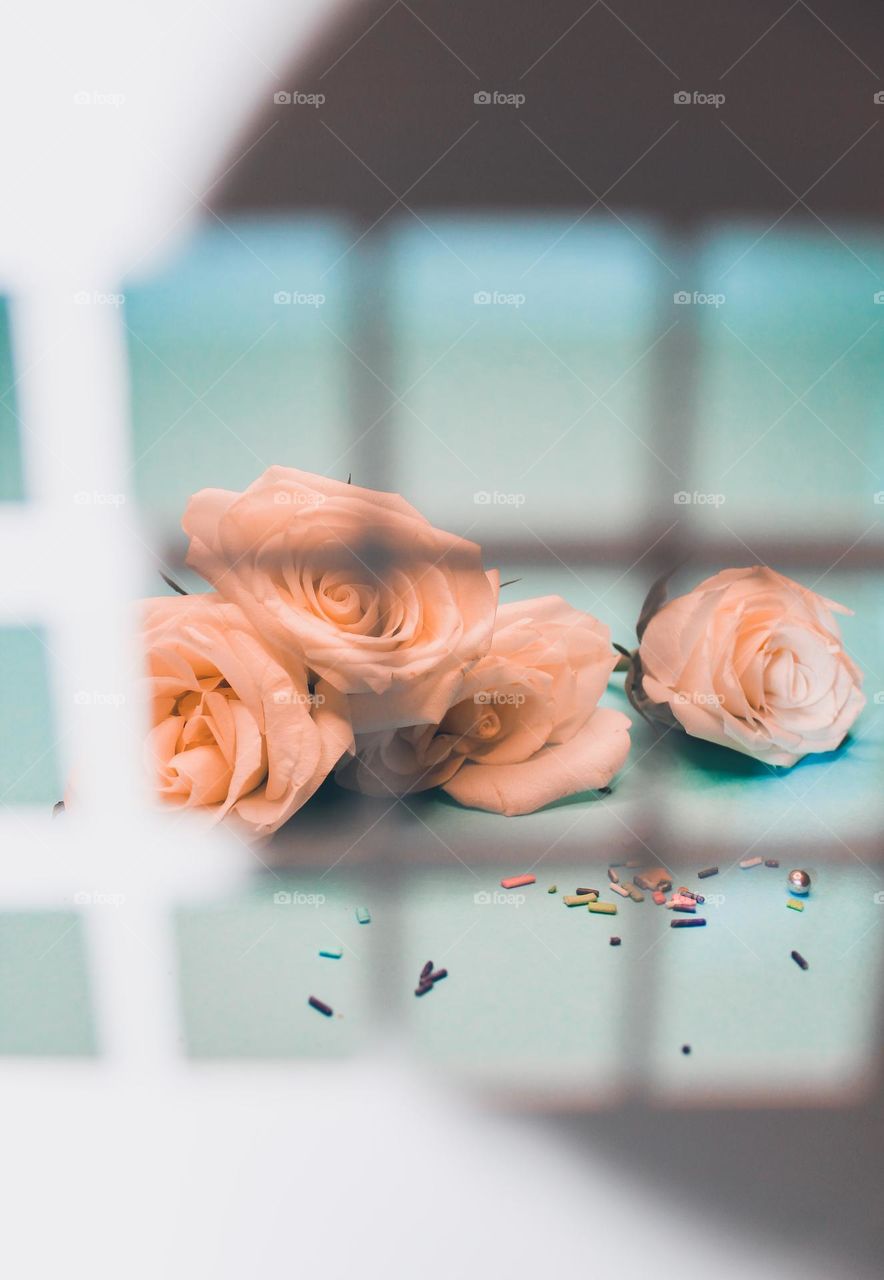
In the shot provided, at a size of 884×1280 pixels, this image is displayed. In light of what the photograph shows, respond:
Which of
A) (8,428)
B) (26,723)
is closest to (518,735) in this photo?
(26,723)

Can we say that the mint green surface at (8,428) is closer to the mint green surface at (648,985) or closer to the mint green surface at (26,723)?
the mint green surface at (26,723)

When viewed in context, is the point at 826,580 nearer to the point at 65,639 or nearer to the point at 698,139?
the point at 698,139

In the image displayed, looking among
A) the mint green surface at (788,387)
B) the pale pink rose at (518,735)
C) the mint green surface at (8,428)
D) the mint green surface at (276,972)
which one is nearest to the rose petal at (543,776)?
the pale pink rose at (518,735)

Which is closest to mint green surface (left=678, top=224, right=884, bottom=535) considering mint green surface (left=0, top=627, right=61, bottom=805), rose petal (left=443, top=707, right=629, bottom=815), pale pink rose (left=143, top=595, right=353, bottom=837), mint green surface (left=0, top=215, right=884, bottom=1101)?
mint green surface (left=0, top=215, right=884, bottom=1101)

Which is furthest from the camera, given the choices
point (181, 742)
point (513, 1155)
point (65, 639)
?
point (65, 639)

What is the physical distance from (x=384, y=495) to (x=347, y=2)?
40 cm

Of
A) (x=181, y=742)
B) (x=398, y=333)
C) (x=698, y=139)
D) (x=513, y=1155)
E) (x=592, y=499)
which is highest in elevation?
(x=698, y=139)

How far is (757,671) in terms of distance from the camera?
640mm

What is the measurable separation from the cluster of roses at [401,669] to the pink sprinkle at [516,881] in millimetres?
51

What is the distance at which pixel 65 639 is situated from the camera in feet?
2.41

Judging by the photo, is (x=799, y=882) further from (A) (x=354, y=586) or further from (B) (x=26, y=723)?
(B) (x=26, y=723)

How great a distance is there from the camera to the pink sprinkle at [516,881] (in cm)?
59

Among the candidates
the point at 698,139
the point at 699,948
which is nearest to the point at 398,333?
the point at 698,139

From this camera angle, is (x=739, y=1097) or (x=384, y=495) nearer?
(x=739, y=1097)
